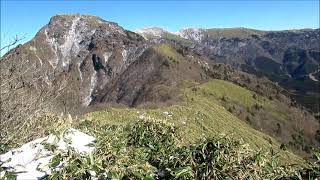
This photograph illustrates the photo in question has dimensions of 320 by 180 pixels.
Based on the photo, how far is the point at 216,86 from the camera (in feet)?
458

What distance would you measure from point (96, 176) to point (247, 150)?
177 centimetres

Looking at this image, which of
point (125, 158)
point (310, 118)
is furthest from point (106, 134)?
point (310, 118)

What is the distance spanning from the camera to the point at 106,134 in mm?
6727

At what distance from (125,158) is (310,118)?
170m

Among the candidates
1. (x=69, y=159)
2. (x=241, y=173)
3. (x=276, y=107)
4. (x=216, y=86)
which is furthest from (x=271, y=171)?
(x=276, y=107)

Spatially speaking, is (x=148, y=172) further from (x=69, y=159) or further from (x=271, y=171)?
(x=271, y=171)

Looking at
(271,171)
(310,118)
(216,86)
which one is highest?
(271,171)

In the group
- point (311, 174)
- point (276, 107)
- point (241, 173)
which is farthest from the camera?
point (276, 107)

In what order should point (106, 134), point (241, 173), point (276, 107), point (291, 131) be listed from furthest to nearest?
point (276, 107) < point (291, 131) < point (106, 134) < point (241, 173)

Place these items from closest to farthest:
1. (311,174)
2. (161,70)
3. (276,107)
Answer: (311,174)
(276,107)
(161,70)

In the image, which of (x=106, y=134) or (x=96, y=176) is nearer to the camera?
(x=96, y=176)

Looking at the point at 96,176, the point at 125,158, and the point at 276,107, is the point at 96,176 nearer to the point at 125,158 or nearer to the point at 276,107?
the point at 125,158

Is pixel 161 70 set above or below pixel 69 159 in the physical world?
below

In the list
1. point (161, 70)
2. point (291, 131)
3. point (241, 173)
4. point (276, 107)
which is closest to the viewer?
point (241, 173)
